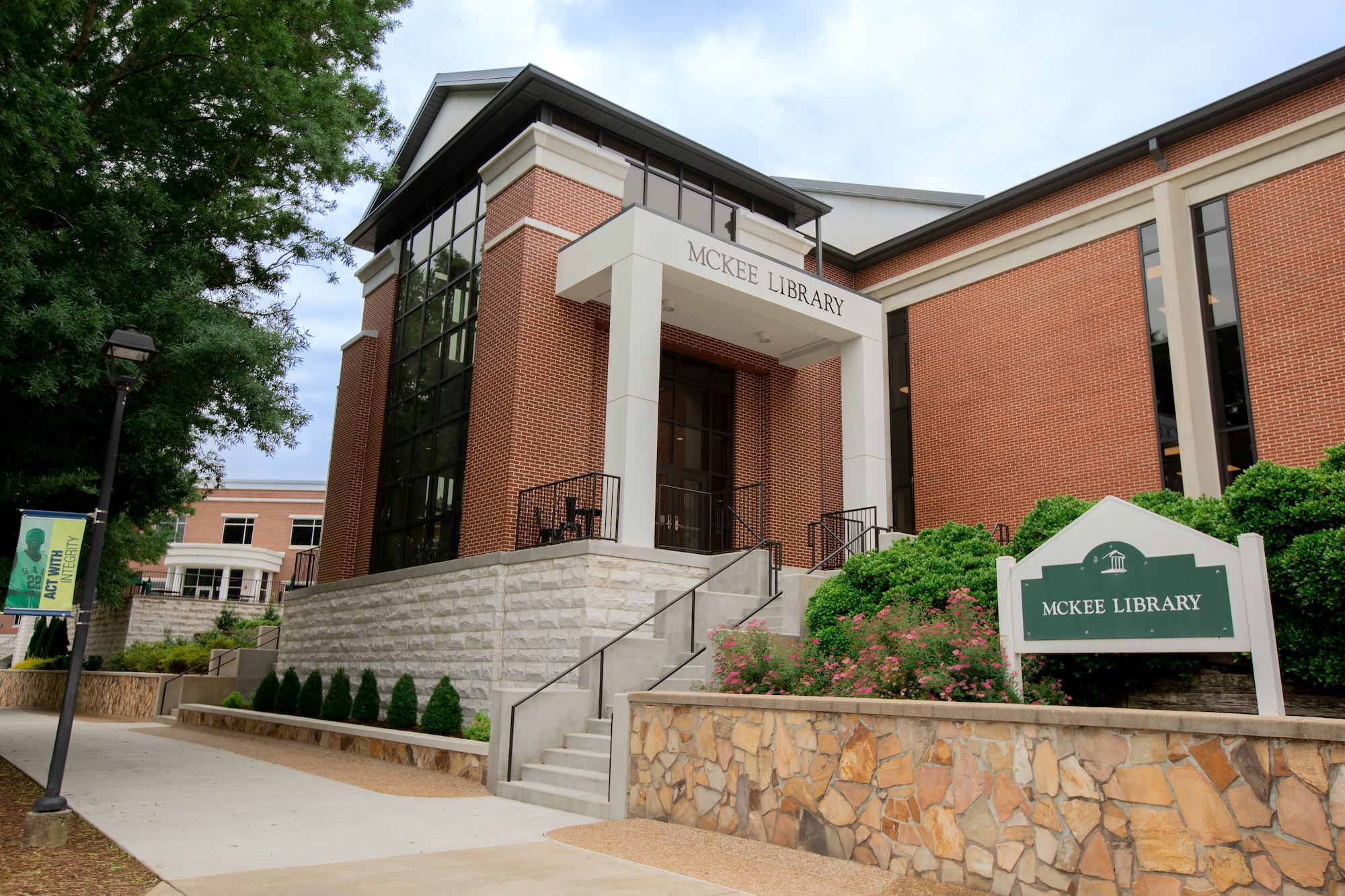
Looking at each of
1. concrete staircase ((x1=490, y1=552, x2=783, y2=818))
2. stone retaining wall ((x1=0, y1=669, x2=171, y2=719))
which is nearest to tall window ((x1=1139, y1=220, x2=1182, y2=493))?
concrete staircase ((x1=490, y1=552, x2=783, y2=818))

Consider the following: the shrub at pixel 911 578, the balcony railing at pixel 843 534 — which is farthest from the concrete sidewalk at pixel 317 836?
the balcony railing at pixel 843 534

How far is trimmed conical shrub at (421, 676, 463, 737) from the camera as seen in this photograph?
1266 cm

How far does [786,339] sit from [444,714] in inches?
364

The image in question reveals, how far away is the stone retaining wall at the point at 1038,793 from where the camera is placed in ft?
15.1

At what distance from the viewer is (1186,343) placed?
627 inches

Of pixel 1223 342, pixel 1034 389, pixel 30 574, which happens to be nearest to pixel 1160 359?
pixel 1223 342

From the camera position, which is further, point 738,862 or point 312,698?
point 312,698

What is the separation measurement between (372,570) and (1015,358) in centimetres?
1371

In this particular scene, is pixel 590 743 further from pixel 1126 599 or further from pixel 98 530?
pixel 1126 599

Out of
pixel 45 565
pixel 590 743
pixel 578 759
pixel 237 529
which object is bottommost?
pixel 578 759

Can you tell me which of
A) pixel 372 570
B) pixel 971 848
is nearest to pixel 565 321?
pixel 372 570

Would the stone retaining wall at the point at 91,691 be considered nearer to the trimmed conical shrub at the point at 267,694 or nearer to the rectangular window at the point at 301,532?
the trimmed conical shrub at the point at 267,694

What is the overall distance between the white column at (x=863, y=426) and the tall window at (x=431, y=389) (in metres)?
6.91

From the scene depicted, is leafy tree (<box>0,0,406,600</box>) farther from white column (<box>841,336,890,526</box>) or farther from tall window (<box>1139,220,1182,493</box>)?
tall window (<box>1139,220,1182,493</box>)
